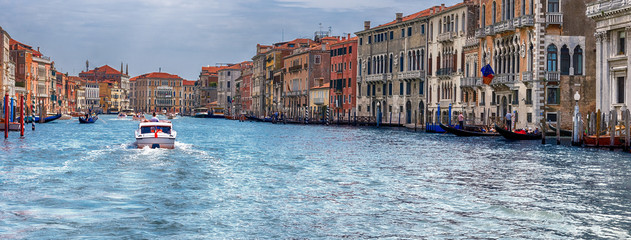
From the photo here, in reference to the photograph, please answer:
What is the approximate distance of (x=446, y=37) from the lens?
182 ft

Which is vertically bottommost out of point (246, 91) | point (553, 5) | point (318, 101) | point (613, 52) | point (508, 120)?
point (508, 120)

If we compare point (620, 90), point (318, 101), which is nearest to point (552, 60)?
point (620, 90)

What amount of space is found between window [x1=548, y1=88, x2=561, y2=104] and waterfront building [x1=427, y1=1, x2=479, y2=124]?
858 cm

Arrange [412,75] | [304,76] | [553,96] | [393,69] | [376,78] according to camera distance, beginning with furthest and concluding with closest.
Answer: [304,76], [376,78], [393,69], [412,75], [553,96]

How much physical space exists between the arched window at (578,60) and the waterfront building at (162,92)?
525 feet

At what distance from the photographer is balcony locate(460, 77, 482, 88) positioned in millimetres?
49228

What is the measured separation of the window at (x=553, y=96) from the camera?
41812 mm

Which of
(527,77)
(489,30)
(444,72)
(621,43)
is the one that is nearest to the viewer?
(621,43)

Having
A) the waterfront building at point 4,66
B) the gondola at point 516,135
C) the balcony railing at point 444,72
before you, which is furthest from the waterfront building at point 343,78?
the gondola at point 516,135

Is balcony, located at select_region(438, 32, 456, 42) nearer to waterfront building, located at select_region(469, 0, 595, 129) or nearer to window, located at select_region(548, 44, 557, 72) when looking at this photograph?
waterfront building, located at select_region(469, 0, 595, 129)

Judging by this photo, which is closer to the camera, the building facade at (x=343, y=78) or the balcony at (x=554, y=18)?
the balcony at (x=554, y=18)

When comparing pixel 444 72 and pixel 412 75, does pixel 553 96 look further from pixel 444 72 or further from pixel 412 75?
pixel 412 75

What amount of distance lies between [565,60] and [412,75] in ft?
65.8

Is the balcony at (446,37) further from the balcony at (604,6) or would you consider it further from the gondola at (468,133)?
the balcony at (604,6)
